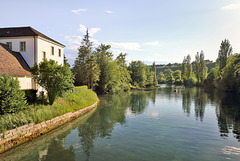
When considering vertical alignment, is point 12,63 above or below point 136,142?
above

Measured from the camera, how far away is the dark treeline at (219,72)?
2313 inches

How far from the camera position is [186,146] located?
14.2 m

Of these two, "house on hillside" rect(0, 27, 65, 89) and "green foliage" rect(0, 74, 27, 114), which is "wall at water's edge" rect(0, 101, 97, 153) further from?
"house on hillside" rect(0, 27, 65, 89)

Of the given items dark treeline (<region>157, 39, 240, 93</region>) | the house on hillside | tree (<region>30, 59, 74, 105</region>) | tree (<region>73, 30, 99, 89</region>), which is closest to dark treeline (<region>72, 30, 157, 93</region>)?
tree (<region>73, 30, 99, 89</region>)

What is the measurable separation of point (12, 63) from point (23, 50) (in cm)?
401

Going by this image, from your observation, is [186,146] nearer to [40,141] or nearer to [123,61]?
[40,141]

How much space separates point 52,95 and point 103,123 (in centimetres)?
752

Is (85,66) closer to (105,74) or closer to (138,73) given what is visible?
(105,74)

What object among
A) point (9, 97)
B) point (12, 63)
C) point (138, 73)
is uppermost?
point (138, 73)

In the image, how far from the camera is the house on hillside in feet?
75.7

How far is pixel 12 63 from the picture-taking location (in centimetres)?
2288

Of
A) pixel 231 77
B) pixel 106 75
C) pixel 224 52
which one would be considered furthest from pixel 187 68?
pixel 106 75

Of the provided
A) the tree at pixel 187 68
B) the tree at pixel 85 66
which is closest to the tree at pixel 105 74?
the tree at pixel 85 66

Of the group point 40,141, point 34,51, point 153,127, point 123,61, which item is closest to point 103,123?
point 153,127
